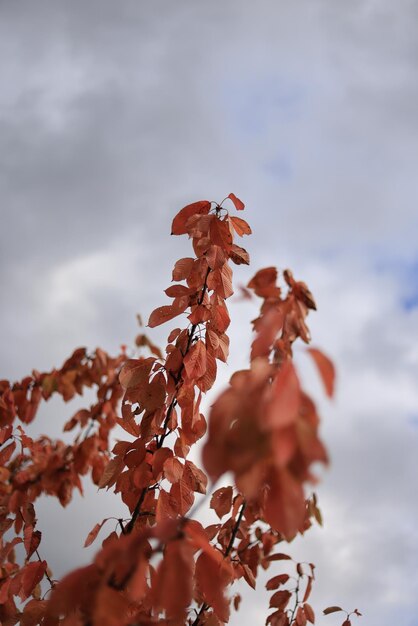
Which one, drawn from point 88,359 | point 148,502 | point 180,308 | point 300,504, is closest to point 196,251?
point 180,308

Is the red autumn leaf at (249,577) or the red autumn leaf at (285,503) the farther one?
the red autumn leaf at (249,577)

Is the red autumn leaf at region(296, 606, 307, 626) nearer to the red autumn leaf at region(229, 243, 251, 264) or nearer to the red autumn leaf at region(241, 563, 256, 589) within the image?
the red autumn leaf at region(241, 563, 256, 589)

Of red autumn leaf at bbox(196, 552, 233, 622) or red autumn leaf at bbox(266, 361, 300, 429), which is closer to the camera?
red autumn leaf at bbox(266, 361, 300, 429)

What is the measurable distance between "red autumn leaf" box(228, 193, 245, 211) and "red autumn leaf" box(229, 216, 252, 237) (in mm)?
41

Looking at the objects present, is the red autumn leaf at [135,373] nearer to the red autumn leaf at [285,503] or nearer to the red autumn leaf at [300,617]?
the red autumn leaf at [285,503]

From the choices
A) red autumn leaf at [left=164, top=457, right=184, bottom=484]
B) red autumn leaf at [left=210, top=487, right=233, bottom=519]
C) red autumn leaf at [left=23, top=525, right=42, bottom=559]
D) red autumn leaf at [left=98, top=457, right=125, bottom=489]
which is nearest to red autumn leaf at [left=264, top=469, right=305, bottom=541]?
red autumn leaf at [left=164, top=457, right=184, bottom=484]

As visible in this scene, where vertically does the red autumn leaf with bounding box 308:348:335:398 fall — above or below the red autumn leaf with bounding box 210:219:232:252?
below

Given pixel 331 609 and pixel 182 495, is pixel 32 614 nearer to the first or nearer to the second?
pixel 182 495

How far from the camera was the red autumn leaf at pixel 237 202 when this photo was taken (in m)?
1.73

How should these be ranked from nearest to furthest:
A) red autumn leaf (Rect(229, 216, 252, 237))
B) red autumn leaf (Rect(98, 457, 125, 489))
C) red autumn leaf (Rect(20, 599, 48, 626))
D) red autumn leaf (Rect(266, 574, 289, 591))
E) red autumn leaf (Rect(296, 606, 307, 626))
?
1. red autumn leaf (Rect(20, 599, 48, 626))
2. red autumn leaf (Rect(98, 457, 125, 489))
3. red autumn leaf (Rect(229, 216, 252, 237))
4. red autumn leaf (Rect(296, 606, 307, 626))
5. red autumn leaf (Rect(266, 574, 289, 591))

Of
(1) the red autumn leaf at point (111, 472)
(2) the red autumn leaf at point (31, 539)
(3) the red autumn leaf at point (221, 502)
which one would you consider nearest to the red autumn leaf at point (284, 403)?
(1) the red autumn leaf at point (111, 472)

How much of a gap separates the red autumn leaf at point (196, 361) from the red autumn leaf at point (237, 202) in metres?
0.43

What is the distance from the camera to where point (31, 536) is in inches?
80.6

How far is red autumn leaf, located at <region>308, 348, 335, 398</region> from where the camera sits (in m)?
0.77
